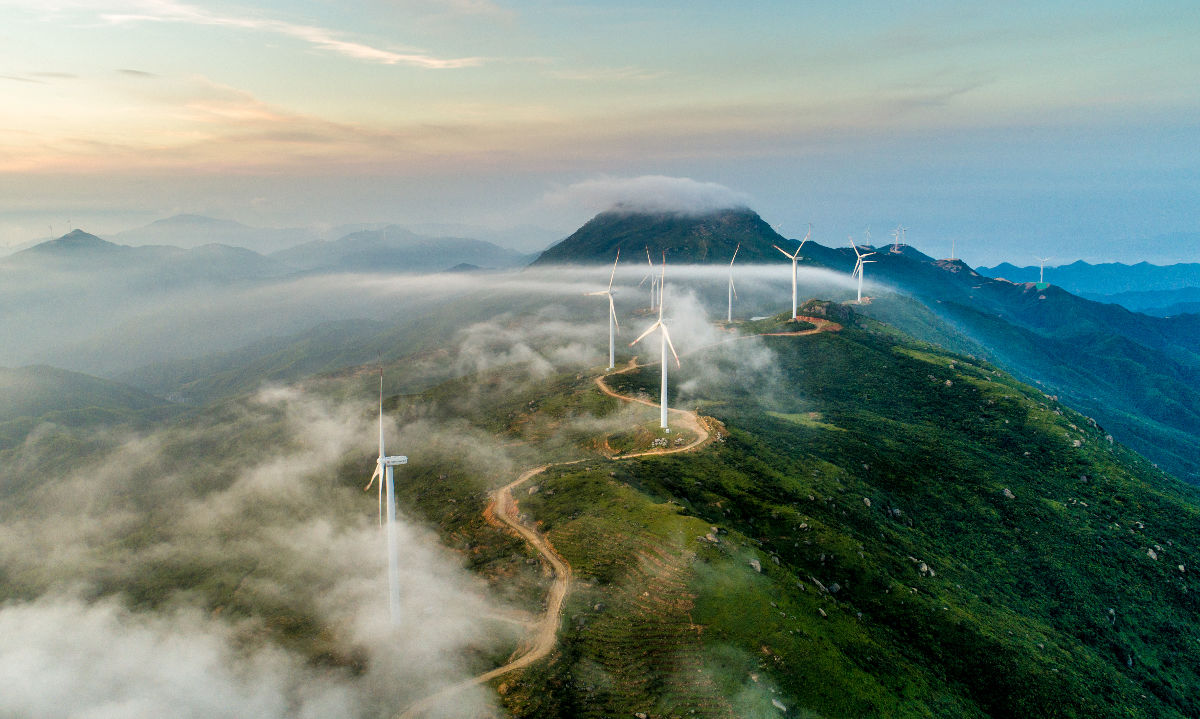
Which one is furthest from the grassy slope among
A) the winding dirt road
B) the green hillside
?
the winding dirt road

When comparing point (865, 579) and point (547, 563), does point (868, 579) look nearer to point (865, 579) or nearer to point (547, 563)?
point (865, 579)

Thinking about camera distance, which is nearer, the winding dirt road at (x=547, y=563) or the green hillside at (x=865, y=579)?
the green hillside at (x=865, y=579)

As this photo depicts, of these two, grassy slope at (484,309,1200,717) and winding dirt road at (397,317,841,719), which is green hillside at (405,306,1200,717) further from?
winding dirt road at (397,317,841,719)

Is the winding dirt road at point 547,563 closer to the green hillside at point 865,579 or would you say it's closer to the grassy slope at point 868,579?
the green hillside at point 865,579

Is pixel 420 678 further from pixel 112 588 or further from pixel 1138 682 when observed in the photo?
pixel 112 588

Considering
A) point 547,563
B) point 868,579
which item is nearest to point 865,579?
point 868,579

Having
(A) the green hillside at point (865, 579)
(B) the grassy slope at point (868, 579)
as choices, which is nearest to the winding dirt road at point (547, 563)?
(A) the green hillside at point (865, 579)

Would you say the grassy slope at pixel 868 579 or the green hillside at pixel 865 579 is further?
the grassy slope at pixel 868 579
